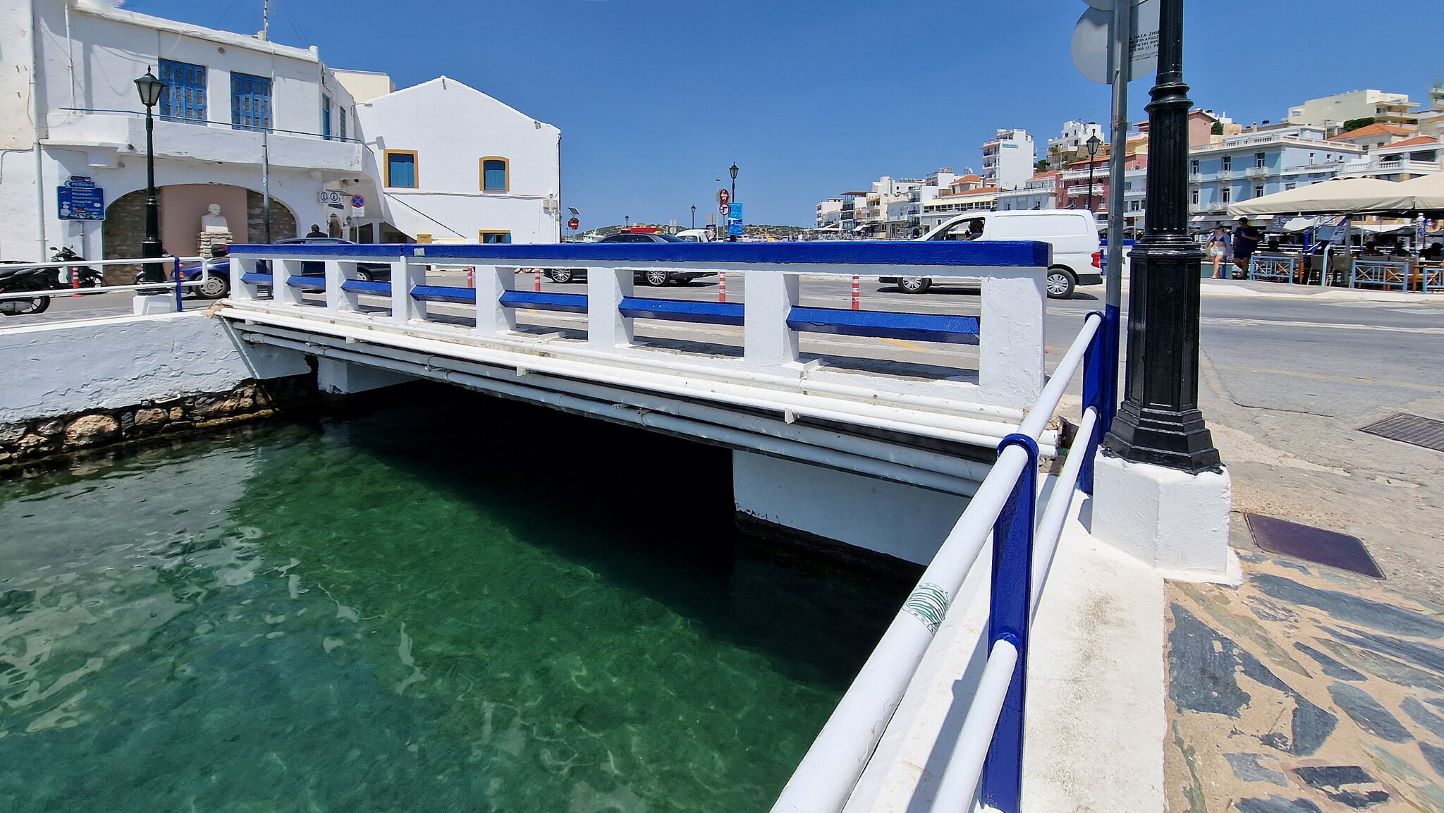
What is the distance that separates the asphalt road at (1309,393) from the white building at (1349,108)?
11890cm

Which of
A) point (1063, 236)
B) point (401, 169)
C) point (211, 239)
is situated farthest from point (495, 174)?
point (1063, 236)

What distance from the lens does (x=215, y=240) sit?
26.7 meters

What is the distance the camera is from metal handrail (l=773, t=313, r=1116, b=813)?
45.1 inches

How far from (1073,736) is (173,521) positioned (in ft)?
28.9

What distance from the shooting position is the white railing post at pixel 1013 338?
4.50m

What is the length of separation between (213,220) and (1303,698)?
3154 cm

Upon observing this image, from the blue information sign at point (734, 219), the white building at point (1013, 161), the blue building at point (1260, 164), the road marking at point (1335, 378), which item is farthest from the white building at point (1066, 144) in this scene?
the road marking at point (1335, 378)

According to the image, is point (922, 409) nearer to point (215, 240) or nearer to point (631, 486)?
point (631, 486)

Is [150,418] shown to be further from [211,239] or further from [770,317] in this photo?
[211,239]

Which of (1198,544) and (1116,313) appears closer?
(1198,544)

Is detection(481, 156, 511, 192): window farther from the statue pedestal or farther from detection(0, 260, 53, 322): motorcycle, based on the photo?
detection(0, 260, 53, 322): motorcycle

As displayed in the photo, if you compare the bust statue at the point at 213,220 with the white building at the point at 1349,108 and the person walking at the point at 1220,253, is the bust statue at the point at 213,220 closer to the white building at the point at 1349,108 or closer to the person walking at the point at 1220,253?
the person walking at the point at 1220,253

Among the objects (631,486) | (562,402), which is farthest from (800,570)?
(631,486)

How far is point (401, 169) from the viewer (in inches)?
1449
